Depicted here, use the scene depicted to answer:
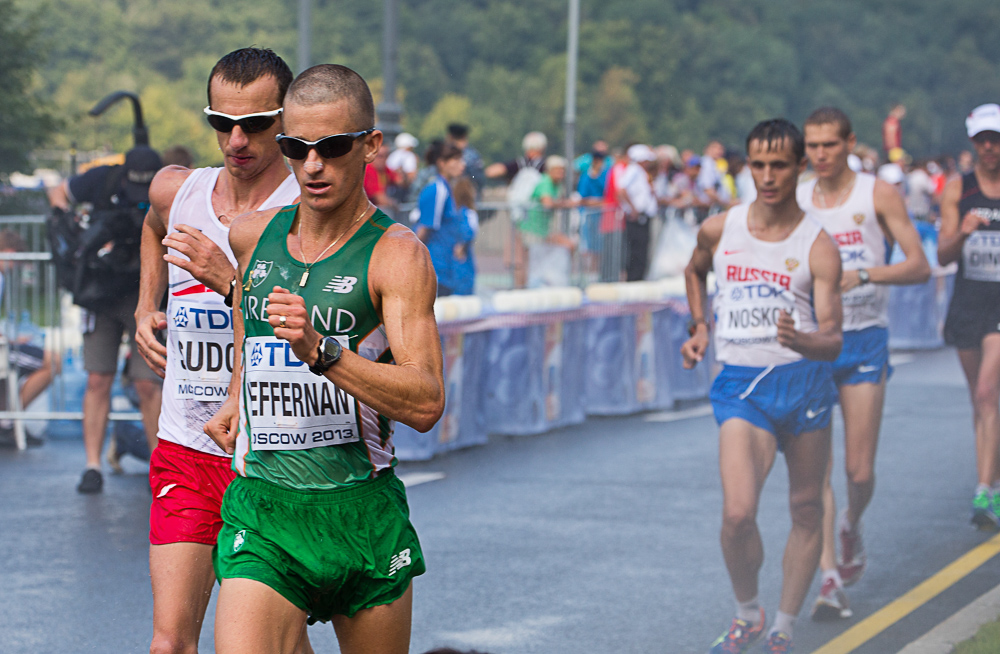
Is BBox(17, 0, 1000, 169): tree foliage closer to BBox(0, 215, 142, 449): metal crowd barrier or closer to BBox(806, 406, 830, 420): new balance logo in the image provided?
BBox(0, 215, 142, 449): metal crowd barrier

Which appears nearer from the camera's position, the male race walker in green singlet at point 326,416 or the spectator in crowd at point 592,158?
the male race walker in green singlet at point 326,416

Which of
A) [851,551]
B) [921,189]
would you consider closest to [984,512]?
[851,551]

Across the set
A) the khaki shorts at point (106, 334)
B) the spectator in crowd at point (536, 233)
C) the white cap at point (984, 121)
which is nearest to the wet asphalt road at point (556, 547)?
the khaki shorts at point (106, 334)

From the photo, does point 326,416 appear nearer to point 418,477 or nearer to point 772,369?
point 772,369

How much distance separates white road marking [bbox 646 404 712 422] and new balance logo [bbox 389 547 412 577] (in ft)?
27.9

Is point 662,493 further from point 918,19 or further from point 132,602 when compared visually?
point 918,19

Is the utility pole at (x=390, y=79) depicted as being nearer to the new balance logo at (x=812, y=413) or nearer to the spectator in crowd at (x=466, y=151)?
the spectator in crowd at (x=466, y=151)

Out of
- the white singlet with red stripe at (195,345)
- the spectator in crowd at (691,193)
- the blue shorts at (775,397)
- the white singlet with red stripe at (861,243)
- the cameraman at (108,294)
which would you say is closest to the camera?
the white singlet with red stripe at (195,345)

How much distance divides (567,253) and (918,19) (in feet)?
195

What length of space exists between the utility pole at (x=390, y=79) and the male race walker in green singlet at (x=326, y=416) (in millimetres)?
10178

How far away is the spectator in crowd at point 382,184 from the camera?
13.3m

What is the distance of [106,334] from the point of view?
27.5ft

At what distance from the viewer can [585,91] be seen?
58.7 meters

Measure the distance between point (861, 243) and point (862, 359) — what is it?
2.00ft
